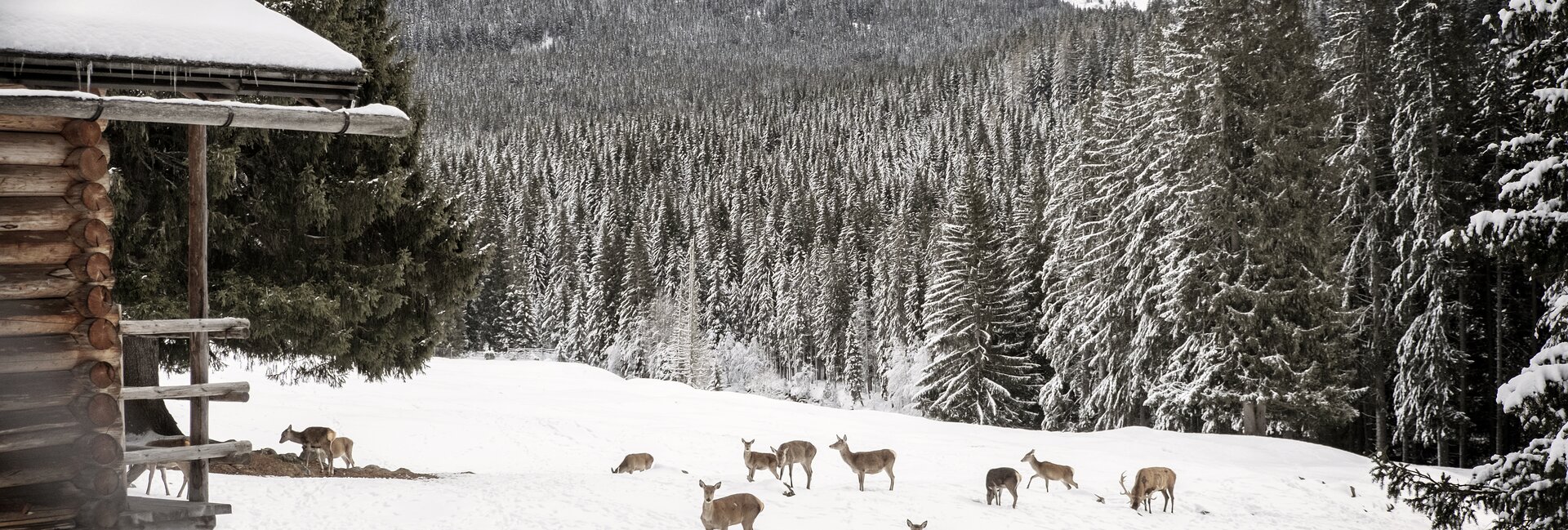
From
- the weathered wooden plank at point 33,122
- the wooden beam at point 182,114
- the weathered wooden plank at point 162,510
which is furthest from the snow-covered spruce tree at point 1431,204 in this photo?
the weathered wooden plank at point 33,122

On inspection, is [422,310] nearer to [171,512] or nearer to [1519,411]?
[171,512]

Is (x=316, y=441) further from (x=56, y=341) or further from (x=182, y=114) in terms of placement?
(x=56, y=341)

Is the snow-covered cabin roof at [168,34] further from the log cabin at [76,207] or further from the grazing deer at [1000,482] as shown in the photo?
the grazing deer at [1000,482]

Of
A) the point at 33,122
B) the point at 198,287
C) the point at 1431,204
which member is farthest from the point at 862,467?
the point at 1431,204

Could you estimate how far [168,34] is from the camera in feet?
23.5

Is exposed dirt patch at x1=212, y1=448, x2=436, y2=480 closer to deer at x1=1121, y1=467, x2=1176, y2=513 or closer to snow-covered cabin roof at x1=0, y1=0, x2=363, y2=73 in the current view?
snow-covered cabin roof at x1=0, y1=0, x2=363, y2=73

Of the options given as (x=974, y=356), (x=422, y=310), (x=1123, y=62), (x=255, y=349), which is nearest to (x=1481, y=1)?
(x=1123, y=62)

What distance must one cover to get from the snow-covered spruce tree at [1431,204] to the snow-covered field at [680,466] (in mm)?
7534

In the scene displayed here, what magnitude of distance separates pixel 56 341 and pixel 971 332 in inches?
1189

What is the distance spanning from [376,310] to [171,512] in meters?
6.78

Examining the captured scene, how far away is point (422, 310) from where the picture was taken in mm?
14922

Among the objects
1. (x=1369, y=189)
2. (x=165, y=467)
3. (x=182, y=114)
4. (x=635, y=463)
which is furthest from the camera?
(x=1369, y=189)

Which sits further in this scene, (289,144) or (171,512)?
(289,144)

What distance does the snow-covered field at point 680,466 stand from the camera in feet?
37.6
